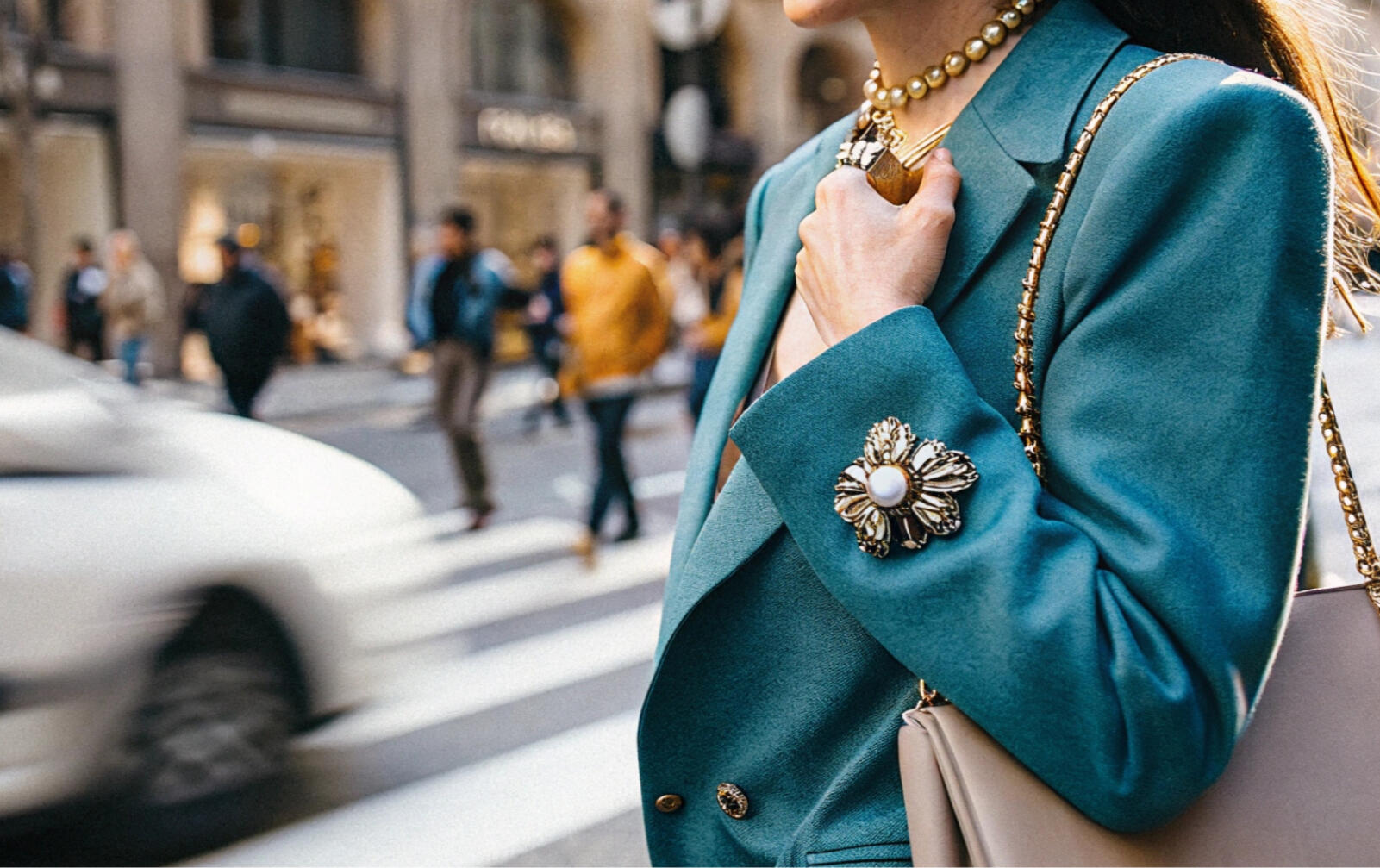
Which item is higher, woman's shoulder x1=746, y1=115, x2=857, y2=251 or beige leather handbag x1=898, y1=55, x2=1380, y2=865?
woman's shoulder x1=746, y1=115, x2=857, y2=251

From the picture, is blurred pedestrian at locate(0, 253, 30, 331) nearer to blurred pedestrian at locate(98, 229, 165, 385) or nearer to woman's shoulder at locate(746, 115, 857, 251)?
blurred pedestrian at locate(98, 229, 165, 385)

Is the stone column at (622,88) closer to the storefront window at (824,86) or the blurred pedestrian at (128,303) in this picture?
the storefront window at (824,86)

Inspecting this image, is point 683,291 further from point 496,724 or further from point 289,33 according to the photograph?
point 289,33

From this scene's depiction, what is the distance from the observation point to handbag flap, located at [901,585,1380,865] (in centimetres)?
90

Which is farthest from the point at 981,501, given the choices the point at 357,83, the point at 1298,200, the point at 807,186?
the point at 357,83

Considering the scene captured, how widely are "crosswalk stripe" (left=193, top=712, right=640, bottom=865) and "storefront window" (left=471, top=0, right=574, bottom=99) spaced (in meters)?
19.2

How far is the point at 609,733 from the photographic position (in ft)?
15.1

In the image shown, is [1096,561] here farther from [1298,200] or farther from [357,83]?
[357,83]

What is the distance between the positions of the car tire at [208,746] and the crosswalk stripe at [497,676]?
439mm

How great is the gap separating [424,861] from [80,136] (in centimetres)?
1609

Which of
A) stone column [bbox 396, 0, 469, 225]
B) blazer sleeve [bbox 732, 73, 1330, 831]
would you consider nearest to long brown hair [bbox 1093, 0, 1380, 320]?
blazer sleeve [bbox 732, 73, 1330, 831]

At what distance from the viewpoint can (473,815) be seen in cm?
387

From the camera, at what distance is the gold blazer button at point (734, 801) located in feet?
3.94

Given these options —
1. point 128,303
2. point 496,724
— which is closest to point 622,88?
point 128,303
